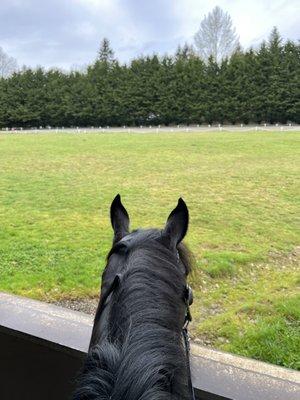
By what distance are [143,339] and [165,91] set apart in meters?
27.3

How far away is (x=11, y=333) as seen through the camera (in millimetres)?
1929

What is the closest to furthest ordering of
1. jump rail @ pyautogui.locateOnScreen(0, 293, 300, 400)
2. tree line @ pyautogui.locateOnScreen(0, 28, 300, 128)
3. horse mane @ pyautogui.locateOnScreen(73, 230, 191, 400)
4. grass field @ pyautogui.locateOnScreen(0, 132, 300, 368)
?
1. horse mane @ pyautogui.locateOnScreen(73, 230, 191, 400)
2. jump rail @ pyautogui.locateOnScreen(0, 293, 300, 400)
3. grass field @ pyautogui.locateOnScreen(0, 132, 300, 368)
4. tree line @ pyautogui.locateOnScreen(0, 28, 300, 128)

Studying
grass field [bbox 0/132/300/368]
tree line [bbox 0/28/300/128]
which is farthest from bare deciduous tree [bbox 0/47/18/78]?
grass field [bbox 0/132/300/368]

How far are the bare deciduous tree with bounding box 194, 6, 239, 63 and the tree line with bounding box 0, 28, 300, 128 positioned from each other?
761 millimetres

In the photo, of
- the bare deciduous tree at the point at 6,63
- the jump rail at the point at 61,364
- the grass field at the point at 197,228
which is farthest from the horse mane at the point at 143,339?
the bare deciduous tree at the point at 6,63

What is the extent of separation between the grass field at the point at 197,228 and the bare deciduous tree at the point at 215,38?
51.1ft

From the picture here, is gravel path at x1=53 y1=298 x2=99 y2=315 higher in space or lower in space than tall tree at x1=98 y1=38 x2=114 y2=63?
lower

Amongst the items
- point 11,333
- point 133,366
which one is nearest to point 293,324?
point 11,333

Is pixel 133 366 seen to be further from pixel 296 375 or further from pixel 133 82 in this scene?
pixel 133 82

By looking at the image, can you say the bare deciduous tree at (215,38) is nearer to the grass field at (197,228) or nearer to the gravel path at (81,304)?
the grass field at (197,228)

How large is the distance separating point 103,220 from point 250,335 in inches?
139

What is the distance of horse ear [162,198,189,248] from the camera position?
1.21 m

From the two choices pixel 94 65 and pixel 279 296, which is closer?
pixel 279 296

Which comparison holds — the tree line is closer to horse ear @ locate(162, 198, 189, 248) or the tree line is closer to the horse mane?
horse ear @ locate(162, 198, 189, 248)
